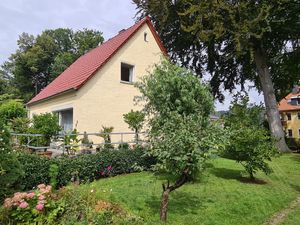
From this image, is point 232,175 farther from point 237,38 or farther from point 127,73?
point 127,73

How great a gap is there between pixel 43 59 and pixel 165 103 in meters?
42.9

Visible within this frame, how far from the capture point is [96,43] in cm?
4581

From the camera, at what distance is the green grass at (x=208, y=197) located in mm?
Result: 6770

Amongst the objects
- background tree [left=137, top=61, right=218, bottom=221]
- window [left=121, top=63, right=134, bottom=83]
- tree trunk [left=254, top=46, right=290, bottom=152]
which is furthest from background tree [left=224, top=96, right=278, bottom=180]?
tree trunk [left=254, top=46, right=290, bottom=152]

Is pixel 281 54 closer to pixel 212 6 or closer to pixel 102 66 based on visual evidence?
pixel 212 6

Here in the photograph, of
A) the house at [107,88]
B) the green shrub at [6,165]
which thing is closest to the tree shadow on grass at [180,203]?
the green shrub at [6,165]

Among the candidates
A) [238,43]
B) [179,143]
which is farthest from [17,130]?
[238,43]

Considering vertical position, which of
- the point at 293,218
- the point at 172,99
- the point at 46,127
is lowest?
the point at 293,218

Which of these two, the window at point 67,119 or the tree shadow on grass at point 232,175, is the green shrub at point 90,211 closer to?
the tree shadow on grass at point 232,175

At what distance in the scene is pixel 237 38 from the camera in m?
16.1

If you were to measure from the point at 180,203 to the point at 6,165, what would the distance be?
476 cm

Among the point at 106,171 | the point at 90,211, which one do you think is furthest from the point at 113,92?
the point at 90,211

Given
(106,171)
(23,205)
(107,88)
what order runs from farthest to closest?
(107,88)
(106,171)
(23,205)

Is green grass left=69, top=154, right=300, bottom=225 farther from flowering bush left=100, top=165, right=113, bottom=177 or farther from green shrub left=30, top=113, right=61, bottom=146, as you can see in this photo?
green shrub left=30, top=113, right=61, bottom=146
